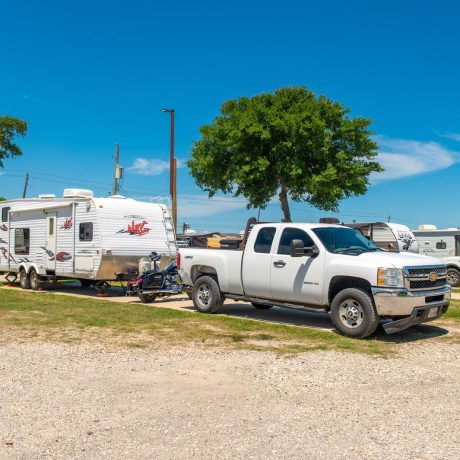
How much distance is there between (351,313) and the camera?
952 cm

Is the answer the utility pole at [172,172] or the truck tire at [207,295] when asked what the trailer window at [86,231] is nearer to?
the truck tire at [207,295]

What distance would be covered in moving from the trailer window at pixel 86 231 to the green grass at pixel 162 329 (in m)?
2.87

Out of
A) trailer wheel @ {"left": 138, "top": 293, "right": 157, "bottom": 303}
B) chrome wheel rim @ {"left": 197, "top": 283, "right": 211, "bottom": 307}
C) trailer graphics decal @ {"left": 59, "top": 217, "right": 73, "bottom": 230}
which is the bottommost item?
trailer wheel @ {"left": 138, "top": 293, "right": 157, "bottom": 303}

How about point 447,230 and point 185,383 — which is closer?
point 185,383

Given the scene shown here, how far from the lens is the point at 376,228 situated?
71.7 feet

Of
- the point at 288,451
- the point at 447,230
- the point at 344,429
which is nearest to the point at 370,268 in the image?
the point at 344,429

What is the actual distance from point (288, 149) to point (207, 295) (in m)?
16.8

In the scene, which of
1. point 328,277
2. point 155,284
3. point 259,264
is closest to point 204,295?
point 259,264

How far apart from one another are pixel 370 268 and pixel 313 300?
1.39 m

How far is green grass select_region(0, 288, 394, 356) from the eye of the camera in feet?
29.3

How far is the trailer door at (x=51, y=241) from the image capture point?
17.8 m

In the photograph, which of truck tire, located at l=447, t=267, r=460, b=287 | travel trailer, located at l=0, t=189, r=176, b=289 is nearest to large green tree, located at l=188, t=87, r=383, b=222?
truck tire, located at l=447, t=267, r=460, b=287

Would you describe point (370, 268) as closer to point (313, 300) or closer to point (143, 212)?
point (313, 300)

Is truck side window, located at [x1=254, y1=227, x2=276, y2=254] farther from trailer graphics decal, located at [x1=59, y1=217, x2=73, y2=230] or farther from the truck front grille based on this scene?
trailer graphics decal, located at [x1=59, y1=217, x2=73, y2=230]
